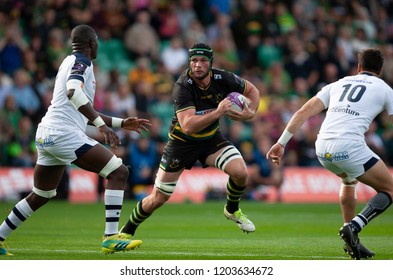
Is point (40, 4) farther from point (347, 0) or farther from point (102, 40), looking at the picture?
point (347, 0)

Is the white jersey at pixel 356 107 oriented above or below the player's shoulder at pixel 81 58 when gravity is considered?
below

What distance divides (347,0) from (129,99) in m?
10.6

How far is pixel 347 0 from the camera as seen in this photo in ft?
99.3

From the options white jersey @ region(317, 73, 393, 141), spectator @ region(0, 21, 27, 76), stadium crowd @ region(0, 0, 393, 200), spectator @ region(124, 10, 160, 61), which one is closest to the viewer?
white jersey @ region(317, 73, 393, 141)

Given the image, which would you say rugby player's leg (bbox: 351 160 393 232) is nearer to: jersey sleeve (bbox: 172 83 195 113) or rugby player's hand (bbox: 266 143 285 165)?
rugby player's hand (bbox: 266 143 285 165)

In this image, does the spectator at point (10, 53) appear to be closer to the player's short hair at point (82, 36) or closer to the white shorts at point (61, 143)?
the player's short hair at point (82, 36)

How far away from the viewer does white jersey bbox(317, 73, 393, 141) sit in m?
10.9

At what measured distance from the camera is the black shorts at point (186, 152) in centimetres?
1205

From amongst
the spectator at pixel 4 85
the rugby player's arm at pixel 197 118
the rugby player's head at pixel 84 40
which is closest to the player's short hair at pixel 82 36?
the rugby player's head at pixel 84 40

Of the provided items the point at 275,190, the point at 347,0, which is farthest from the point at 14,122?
the point at 347,0

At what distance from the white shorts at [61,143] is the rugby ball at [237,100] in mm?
1841

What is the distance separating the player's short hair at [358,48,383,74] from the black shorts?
2.19 metres

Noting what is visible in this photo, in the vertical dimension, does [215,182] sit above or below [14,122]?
below

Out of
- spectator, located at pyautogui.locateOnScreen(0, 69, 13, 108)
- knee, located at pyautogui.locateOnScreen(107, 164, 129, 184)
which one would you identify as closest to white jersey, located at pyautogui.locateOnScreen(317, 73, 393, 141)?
knee, located at pyautogui.locateOnScreen(107, 164, 129, 184)
